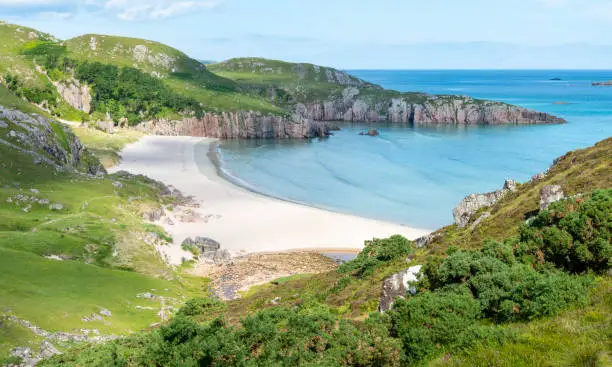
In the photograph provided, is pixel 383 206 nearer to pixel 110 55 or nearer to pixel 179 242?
pixel 179 242

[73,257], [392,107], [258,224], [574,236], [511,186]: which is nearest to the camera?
[574,236]

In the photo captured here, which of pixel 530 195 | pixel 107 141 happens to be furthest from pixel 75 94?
pixel 530 195

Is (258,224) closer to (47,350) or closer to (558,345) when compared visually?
(47,350)

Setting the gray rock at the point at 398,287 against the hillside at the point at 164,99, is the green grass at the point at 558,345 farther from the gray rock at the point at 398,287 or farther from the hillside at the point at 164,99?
the hillside at the point at 164,99

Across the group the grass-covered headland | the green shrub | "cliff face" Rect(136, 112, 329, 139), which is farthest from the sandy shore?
"cliff face" Rect(136, 112, 329, 139)

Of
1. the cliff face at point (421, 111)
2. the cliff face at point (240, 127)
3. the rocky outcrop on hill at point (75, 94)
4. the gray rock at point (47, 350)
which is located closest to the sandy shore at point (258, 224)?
the gray rock at point (47, 350)

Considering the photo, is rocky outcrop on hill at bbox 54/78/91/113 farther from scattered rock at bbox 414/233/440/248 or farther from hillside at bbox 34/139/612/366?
hillside at bbox 34/139/612/366
